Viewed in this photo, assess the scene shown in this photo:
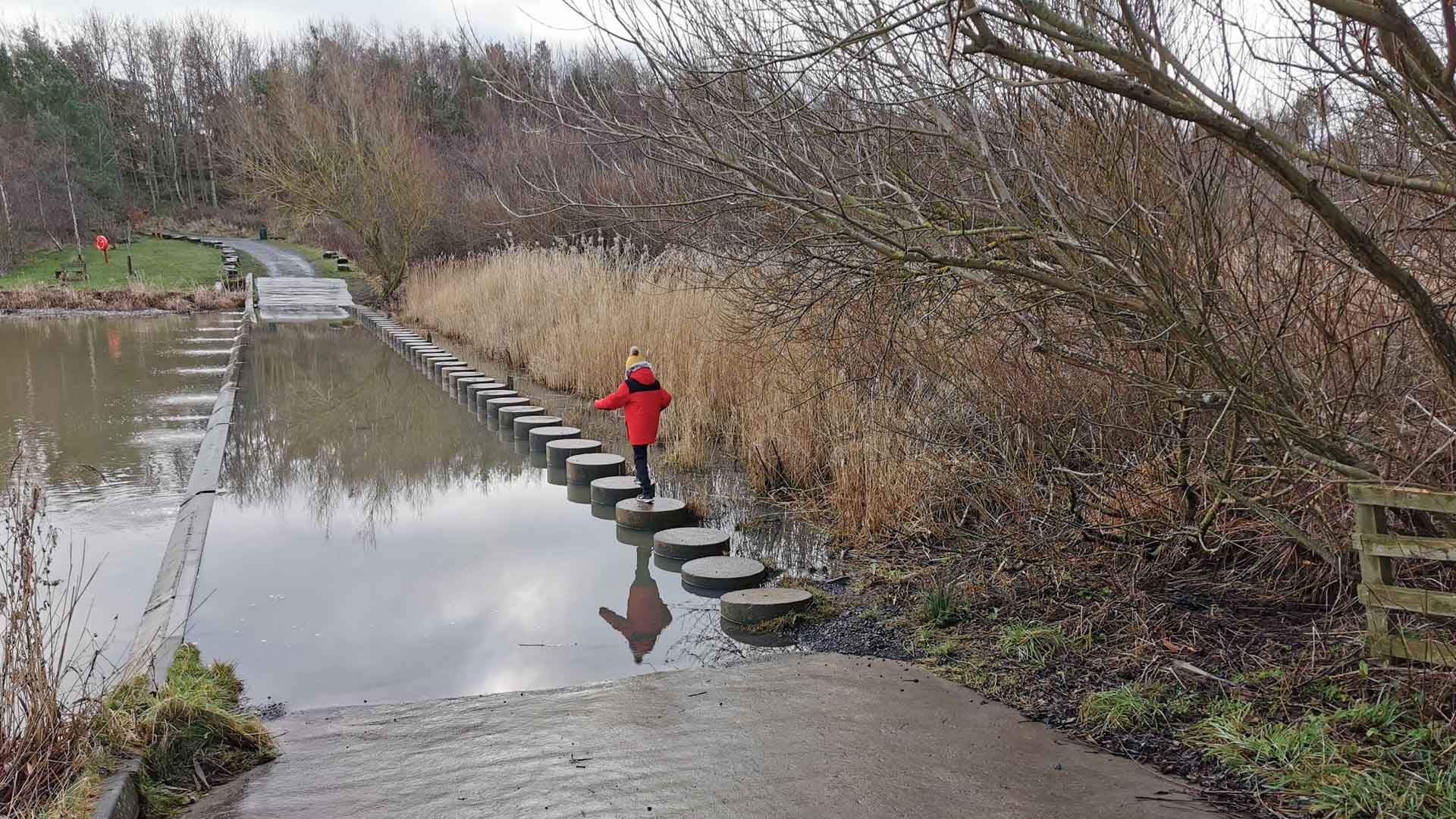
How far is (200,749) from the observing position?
333cm

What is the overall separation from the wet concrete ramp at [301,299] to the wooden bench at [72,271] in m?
5.98

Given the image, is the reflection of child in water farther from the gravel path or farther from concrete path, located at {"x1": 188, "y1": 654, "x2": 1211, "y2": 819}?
the gravel path

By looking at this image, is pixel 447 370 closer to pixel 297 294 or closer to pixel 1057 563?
pixel 1057 563

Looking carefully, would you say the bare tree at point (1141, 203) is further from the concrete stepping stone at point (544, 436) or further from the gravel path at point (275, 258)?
the gravel path at point (275, 258)

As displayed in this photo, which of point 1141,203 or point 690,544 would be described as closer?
point 1141,203

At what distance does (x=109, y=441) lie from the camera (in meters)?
9.59

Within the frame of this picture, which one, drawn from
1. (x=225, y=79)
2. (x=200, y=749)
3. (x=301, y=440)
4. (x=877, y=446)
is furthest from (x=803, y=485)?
(x=225, y=79)

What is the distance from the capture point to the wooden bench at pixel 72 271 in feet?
104

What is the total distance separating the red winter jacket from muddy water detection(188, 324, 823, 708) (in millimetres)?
653

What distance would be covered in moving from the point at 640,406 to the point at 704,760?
370 cm

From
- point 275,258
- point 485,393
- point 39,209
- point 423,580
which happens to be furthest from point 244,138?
point 423,580

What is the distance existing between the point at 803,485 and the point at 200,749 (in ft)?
14.5

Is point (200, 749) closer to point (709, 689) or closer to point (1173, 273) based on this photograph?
point (709, 689)

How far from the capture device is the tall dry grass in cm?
604
